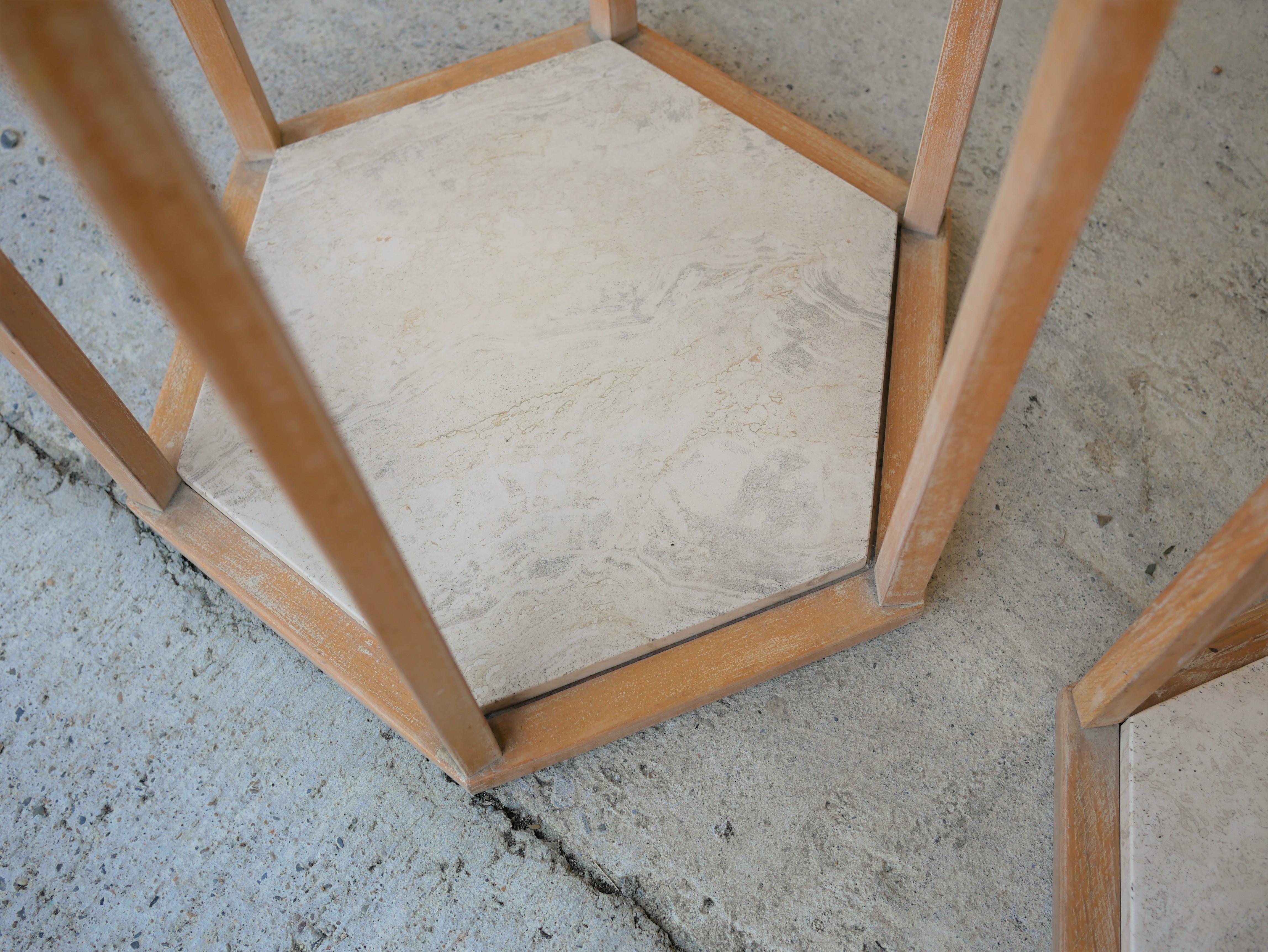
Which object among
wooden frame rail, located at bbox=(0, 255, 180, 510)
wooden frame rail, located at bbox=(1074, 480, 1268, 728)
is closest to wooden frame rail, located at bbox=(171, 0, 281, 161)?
wooden frame rail, located at bbox=(0, 255, 180, 510)

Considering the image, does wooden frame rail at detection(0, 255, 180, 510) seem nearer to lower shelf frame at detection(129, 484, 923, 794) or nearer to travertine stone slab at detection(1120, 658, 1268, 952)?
lower shelf frame at detection(129, 484, 923, 794)

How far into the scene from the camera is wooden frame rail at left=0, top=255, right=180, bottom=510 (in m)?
0.98

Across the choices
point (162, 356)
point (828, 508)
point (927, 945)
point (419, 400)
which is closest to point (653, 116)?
point (419, 400)

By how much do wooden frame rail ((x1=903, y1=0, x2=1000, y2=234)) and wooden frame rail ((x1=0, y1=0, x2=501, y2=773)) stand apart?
96 cm

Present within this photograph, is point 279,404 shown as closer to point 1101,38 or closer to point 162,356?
point 1101,38

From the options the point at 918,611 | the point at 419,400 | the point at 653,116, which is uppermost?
the point at 653,116

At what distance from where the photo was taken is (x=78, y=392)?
1.06 metres

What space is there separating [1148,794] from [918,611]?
32cm

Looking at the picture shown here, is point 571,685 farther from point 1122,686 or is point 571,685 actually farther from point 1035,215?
point 1035,215

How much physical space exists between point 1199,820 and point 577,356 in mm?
956

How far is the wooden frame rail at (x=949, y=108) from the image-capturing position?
113 centimetres

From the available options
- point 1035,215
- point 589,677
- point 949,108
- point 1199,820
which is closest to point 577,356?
point 589,677

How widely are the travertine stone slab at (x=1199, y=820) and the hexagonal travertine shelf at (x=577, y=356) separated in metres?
0.40

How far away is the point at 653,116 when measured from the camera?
154 centimetres
